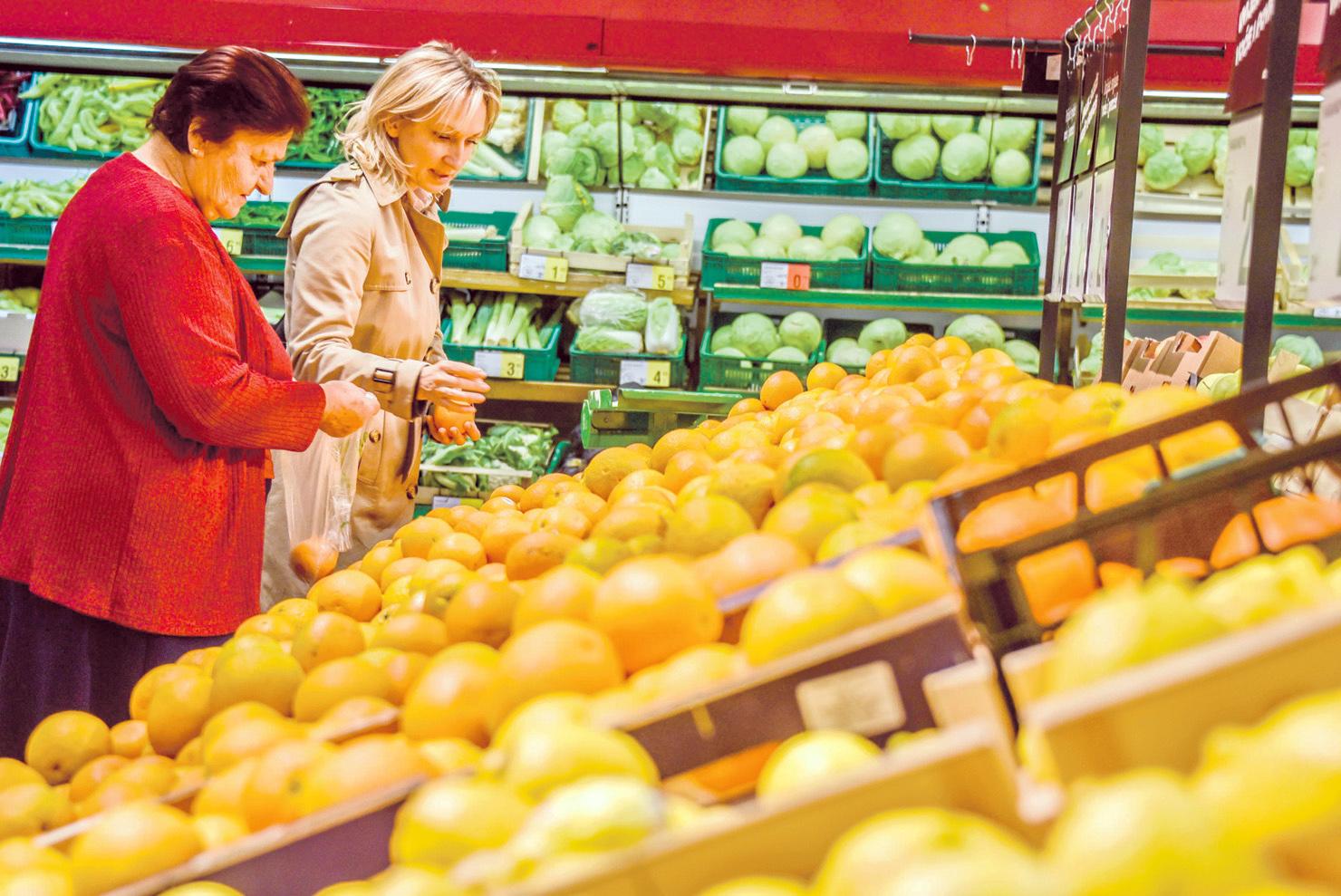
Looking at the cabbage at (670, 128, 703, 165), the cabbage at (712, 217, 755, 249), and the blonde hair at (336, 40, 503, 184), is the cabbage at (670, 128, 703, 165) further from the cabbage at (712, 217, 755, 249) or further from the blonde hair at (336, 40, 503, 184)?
the blonde hair at (336, 40, 503, 184)

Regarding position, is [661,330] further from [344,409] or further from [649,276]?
[344,409]

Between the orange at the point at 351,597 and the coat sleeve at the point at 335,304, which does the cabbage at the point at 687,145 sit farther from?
the orange at the point at 351,597

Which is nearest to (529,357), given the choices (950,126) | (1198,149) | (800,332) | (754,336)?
(754,336)

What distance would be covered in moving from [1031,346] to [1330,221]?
12.1ft

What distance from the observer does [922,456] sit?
148 cm

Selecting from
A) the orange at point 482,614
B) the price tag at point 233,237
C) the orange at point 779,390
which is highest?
the price tag at point 233,237

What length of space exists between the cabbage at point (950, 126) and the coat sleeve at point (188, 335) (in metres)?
3.84

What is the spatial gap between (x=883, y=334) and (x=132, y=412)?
3524 mm

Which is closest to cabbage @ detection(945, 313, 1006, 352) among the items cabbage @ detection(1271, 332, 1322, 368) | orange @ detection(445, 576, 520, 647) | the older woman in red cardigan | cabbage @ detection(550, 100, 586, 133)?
cabbage @ detection(1271, 332, 1322, 368)

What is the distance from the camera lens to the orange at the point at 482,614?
52.0 inches

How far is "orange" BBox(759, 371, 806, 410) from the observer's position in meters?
2.80

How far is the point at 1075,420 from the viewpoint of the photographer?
1393 millimetres

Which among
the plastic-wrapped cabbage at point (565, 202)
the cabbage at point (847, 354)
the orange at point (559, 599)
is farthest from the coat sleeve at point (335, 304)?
the cabbage at point (847, 354)

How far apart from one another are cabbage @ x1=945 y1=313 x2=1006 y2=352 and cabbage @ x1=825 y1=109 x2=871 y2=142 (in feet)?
3.34
